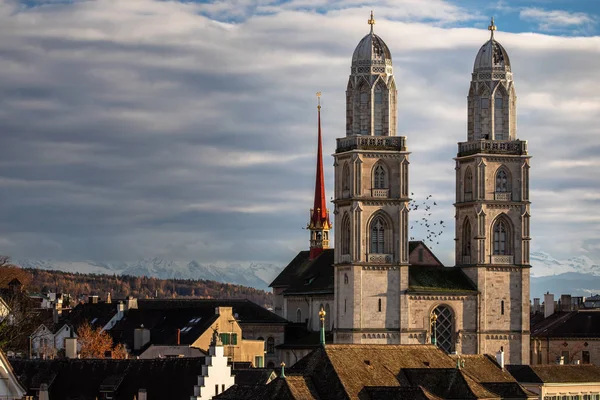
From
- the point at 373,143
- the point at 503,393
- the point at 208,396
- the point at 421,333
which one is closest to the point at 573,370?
the point at 421,333

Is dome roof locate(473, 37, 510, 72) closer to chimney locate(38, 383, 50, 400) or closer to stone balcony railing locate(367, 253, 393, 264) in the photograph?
stone balcony railing locate(367, 253, 393, 264)

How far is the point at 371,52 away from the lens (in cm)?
14025

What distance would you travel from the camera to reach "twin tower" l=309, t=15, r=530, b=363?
13750 centimetres

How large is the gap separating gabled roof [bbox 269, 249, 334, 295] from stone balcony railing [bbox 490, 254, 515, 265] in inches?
557

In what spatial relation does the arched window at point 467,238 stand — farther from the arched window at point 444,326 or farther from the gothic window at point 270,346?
the gothic window at point 270,346

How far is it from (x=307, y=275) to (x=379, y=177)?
73.9 feet

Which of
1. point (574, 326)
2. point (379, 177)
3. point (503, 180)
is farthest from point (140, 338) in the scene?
point (574, 326)

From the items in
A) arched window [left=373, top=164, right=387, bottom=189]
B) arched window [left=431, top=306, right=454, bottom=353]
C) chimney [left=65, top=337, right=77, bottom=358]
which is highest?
arched window [left=373, top=164, right=387, bottom=189]

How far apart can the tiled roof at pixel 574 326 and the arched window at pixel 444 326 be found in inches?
567

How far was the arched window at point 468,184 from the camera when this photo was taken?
143 m

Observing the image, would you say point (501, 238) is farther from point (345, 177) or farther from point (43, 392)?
point (43, 392)

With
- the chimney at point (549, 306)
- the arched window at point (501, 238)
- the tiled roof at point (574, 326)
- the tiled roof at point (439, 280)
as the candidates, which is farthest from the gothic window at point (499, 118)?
the chimney at point (549, 306)

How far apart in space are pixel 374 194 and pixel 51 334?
102ft

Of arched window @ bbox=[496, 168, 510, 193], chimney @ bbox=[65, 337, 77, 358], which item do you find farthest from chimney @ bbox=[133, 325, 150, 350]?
chimney @ bbox=[65, 337, 77, 358]
